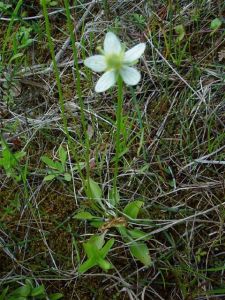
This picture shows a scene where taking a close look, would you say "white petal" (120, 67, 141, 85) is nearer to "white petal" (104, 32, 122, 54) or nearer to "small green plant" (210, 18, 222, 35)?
"white petal" (104, 32, 122, 54)

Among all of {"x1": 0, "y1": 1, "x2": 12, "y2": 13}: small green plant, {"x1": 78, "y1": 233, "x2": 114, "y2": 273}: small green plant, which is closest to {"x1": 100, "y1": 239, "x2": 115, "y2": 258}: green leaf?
{"x1": 78, "y1": 233, "x2": 114, "y2": 273}: small green plant

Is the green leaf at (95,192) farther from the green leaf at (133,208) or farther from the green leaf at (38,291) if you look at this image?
the green leaf at (38,291)

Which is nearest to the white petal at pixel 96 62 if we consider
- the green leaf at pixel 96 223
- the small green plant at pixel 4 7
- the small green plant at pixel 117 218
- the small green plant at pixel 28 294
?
the small green plant at pixel 117 218

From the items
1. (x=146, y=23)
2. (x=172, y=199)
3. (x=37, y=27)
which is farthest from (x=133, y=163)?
(x=37, y=27)

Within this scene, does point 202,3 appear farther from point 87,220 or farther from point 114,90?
point 87,220

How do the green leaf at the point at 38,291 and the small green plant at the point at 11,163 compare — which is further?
the small green plant at the point at 11,163
